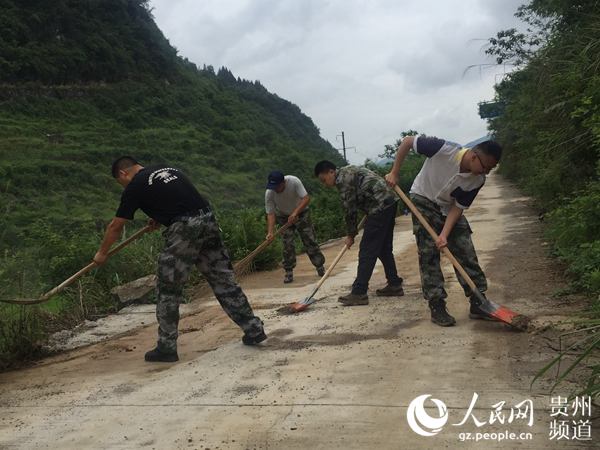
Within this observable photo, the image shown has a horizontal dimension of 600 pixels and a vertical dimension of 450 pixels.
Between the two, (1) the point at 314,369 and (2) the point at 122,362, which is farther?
(2) the point at 122,362

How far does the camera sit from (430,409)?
3.12 meters

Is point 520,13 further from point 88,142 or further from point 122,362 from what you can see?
point 88,142

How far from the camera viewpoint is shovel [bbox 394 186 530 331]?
14.4ft

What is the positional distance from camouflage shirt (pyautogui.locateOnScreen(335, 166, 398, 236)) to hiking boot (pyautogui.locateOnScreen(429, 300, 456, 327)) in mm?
1298

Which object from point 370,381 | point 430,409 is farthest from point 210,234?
point 430,409

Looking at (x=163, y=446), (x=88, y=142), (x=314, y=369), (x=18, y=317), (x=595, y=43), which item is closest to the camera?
(x=163, y=446)

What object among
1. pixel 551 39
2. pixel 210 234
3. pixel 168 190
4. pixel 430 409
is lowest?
pixel 430 409

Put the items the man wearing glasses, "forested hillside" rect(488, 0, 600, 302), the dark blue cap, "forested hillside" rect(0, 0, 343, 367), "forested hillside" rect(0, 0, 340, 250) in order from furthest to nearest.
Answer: "forested hillside" rect(0, 0, 340, 250) < "forested hillside" rect(0, 0, 343, 367) < the dark blue cap < "forested hillside" rect(488, 0, 600, 302) < the man wearing glasses

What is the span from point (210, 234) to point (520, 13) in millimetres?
17526

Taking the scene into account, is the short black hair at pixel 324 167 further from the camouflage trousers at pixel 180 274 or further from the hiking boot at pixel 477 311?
the hiking boot at pixel 477 311

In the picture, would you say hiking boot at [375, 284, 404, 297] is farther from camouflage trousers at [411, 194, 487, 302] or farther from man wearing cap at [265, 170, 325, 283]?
man wearing cap at [265, 170, 325, 283]

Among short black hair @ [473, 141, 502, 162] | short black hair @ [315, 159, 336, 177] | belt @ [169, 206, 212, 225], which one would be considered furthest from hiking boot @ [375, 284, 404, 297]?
belt @ [169, 206, 212, 225]

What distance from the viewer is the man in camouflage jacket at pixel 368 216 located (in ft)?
19.0

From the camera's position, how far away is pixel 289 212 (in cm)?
792
